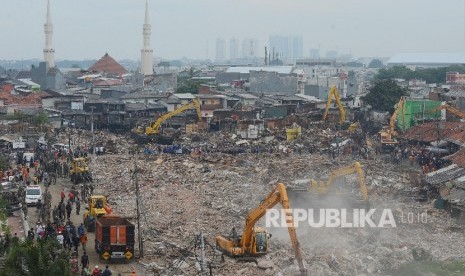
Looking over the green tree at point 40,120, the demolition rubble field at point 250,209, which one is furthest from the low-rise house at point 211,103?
the demolition rubble field at point 250,209

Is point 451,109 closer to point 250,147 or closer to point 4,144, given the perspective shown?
point 250,147

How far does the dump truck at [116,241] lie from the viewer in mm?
16891

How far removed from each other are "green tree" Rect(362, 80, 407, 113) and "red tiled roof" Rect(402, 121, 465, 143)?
10.2m

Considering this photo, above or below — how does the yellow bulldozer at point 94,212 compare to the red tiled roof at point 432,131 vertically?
below

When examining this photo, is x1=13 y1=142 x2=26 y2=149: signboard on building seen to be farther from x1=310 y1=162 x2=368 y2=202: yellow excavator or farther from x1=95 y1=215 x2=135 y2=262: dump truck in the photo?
x1=95 y1=215 x2=135 y2=262: dump truck

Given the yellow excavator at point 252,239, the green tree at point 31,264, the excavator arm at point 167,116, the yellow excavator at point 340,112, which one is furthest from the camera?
the yellow excavator at point 340,112

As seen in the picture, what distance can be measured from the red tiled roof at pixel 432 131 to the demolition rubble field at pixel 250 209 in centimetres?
288


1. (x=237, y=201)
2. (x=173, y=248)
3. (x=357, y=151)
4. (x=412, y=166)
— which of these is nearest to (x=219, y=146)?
(x=357, y=151)

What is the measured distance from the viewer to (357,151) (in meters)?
37.9

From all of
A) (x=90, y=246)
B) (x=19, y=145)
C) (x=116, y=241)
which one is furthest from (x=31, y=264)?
(x=19, y=145)

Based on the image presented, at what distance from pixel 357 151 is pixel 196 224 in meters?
18.1

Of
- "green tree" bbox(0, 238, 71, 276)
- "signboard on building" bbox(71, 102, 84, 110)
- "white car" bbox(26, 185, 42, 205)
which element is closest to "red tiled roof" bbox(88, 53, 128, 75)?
"signboard on building" bbox(71, 102, 84, 110)

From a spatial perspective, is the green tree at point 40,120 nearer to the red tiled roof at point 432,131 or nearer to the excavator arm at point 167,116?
the excavator arm at point 167,116

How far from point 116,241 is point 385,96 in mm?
35998
